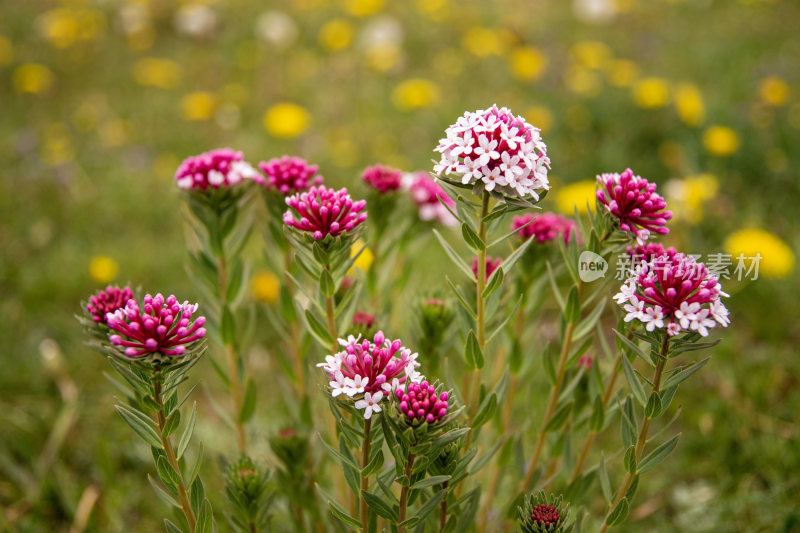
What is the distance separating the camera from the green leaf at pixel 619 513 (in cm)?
162

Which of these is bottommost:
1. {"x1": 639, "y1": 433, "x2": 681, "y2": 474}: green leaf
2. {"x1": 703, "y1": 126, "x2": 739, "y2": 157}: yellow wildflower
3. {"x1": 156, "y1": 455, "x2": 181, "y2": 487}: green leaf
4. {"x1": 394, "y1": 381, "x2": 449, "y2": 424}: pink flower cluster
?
{"x1": 703, "y1": 126, "x2": 739, "y2": 157}: yellow wildflower

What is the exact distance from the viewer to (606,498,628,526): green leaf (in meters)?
1.62

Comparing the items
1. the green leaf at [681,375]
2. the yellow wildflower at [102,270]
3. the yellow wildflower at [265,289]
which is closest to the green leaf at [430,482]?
the green leaf at [681,375]

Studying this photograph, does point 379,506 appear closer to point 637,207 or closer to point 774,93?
point 637,207

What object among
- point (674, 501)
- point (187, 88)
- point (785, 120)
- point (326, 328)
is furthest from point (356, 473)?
point (187, 88)

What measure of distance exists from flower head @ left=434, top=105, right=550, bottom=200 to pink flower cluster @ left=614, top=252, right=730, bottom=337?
351mm

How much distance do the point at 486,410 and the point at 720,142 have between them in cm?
407

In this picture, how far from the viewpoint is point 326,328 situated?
6.10 ft

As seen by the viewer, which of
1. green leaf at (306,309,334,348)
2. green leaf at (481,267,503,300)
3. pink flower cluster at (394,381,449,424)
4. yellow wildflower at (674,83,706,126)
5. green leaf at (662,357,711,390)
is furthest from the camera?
yellow wildflower at (674,83,706,126)

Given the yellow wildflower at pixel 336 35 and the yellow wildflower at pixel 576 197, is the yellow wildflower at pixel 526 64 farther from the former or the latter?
the yellow wildflower at pixel 576 197

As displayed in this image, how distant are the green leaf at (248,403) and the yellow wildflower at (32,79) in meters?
5.58

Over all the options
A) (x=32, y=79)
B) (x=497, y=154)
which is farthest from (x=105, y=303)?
(x=32, y=79)

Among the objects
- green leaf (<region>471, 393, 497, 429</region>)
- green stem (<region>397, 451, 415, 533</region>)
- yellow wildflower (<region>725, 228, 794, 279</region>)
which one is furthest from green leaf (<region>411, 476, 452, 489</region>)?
yellow wildflower (<region>725, 228, 794, 279</region>)

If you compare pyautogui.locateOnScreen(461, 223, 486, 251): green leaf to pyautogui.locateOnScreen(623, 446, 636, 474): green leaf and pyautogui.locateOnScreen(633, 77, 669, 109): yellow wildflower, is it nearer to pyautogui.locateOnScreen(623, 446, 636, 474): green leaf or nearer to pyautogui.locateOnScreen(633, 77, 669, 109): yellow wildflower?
pyautogui.locateOnScreen(623, 446, 636, 474): green leaf
